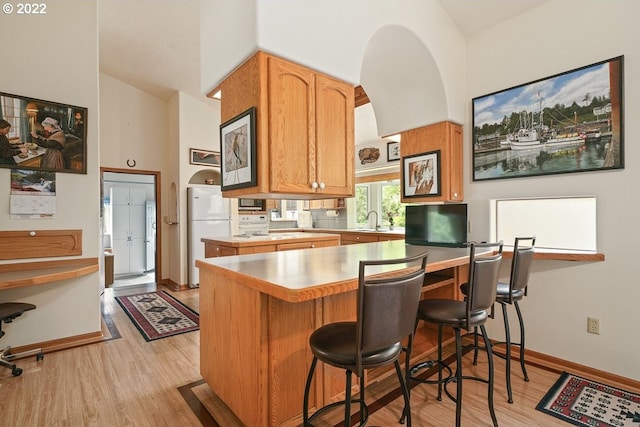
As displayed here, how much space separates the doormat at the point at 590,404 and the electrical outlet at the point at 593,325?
35 cm

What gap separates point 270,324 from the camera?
159 cm

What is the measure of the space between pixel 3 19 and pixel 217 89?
2.05 m

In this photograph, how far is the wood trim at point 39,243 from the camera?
2.63 meters

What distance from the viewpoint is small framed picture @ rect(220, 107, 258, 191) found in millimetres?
1920

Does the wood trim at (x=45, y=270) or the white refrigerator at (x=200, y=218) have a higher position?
the white refrigerator at (x=200, y=218)

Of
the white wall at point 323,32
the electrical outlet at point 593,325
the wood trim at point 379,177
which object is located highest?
the white wall at point 323,32

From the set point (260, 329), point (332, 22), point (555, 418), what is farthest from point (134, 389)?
point (332, 22)

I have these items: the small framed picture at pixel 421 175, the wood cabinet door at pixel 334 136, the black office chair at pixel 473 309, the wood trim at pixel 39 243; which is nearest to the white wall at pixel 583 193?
the small framed picture at pixel 421 175

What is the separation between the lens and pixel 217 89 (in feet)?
7.68

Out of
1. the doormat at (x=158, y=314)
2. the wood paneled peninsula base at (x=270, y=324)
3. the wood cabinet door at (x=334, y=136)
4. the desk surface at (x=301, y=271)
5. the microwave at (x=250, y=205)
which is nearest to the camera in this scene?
the desk surface at (x=301, y=271)

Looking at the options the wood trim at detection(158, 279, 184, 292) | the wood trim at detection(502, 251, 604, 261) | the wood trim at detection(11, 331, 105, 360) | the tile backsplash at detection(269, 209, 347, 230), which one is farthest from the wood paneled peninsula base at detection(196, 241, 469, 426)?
the tile backsplash at detection(269, 209, 347, 230)

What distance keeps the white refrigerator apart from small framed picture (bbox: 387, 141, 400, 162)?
2.90 m

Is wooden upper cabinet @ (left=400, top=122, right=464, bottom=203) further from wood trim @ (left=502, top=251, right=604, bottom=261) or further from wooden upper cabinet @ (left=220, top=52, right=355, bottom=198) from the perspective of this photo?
wooden upper cabinet @ (left=220, top=52, right=355, bottom=198)

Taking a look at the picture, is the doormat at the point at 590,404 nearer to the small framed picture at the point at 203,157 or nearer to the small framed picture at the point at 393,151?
the small framed picture at the point at 393,151
